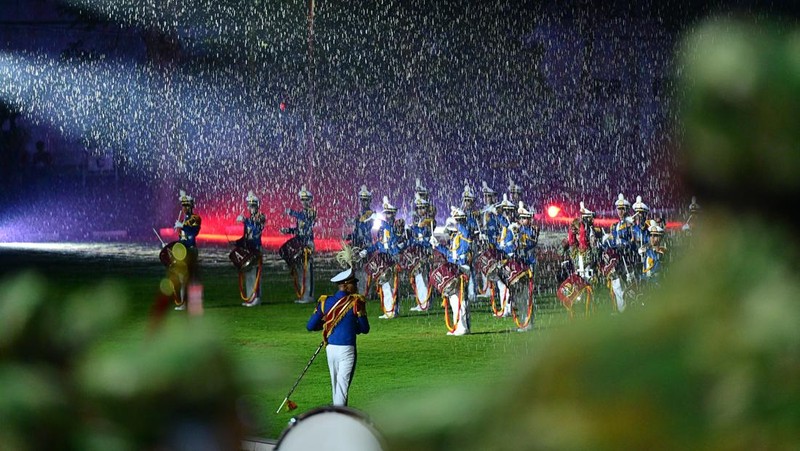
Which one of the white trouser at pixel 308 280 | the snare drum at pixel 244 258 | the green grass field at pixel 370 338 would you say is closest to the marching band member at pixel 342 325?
the green grass field at pixel 370 338

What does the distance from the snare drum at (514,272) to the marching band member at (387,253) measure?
152 centimetres

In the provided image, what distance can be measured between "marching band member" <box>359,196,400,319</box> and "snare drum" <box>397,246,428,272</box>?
13 centimetres

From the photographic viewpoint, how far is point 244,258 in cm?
1362

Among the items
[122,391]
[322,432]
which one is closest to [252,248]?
[322,432]

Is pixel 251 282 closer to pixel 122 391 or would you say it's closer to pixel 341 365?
pixel 341 365

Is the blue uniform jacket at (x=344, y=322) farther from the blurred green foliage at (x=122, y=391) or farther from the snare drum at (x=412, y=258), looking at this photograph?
the blurred green foliage at (x=122, y=391)

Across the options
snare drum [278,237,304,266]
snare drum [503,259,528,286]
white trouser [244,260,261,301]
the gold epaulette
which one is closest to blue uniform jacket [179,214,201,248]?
white trouser [244,260,261,301]

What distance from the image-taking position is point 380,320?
12.8 metres

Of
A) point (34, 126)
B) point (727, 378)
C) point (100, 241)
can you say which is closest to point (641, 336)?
point (727, 378)

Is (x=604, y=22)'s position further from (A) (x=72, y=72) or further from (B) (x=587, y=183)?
(A) (x=72, y=72)

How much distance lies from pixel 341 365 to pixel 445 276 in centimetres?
417

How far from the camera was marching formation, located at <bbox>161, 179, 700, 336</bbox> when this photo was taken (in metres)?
11.5

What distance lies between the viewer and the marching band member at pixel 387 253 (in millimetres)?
12711

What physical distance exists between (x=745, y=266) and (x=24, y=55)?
28.2 meters
